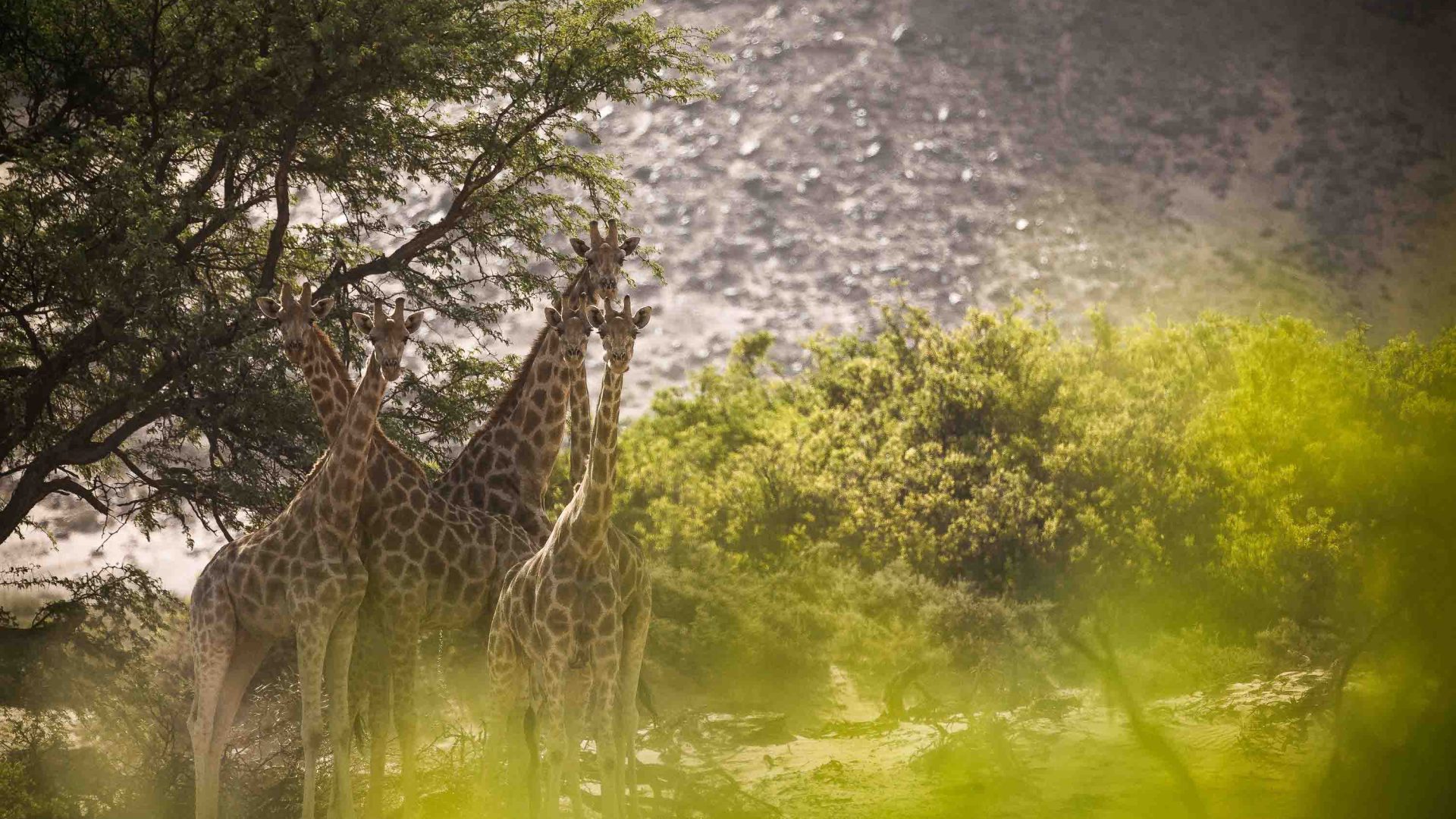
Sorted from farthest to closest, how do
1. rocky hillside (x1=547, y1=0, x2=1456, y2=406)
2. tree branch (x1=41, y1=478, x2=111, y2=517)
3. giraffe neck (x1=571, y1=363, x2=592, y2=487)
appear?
rocky hillside (x1=547, y1=0, x2=1456, y2=406) < tree branch (x1=41, y1=478, x2=111, y2=517) < giraffe neck (x1=571, y1=363, x2=592, y2=487)

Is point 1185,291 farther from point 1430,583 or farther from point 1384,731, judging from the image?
point 1384,731

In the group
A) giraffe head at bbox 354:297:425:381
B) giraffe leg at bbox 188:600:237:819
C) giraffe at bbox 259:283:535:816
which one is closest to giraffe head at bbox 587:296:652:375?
giraffe head at bbox 354:297:425:381

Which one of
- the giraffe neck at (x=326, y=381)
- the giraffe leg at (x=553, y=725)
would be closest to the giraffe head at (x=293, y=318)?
the giraffe neck at (x=326, y=381)

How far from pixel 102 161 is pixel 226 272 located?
3.39 m

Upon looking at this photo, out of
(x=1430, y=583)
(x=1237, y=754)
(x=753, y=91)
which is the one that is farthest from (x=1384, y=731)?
(x=753, y=91)

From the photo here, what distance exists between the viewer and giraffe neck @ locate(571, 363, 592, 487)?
37.8 feet

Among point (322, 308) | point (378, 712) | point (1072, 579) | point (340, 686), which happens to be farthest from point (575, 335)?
point (1072, 579)

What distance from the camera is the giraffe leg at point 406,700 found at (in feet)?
37.3

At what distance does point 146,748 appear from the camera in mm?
15102

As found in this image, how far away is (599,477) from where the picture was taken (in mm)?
9969

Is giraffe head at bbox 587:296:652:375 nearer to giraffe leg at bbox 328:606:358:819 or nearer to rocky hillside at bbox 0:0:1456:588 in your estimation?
giraffe leg at bbox 328:606:358:819

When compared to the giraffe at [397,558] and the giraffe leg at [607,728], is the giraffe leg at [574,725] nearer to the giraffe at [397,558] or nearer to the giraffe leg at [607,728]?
the giraffe leg at [607,728]

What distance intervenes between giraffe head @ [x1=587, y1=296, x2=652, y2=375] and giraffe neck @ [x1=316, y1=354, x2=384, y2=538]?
7.91ft

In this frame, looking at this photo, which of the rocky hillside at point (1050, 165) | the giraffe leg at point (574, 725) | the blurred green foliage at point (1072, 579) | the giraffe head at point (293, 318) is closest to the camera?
the giraffe leg at point (574, 725)
